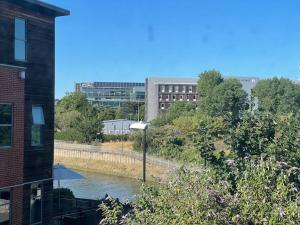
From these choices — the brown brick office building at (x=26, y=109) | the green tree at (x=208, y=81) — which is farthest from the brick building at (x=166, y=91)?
the brown brick office building at (x=26, y=109)

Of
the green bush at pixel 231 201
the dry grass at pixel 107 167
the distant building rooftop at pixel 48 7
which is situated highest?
the distant building rooftop at pixel 48 7

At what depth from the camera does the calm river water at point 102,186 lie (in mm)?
41219

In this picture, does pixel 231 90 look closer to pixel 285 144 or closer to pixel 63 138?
pixel 63 138

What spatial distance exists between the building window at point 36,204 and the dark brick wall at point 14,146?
786mm

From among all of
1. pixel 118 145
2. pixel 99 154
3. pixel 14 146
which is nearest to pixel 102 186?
pixel 99 154

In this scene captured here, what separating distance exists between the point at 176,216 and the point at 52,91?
43.3 ft

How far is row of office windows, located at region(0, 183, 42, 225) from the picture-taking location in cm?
1544

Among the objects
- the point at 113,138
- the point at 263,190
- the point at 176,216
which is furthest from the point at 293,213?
the point at 113,138

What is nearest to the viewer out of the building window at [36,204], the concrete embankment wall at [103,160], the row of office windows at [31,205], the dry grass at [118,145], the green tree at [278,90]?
the row of office windows at [31,205]

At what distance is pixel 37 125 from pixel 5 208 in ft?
10.3

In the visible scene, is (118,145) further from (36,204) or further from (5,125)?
(5,125)

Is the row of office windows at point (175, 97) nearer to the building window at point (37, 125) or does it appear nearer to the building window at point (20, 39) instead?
the building window at point (37, 125)

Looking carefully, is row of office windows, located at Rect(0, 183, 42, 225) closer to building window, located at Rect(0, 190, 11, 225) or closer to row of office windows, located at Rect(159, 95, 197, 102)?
building window, located at Rect(0, 190, 11, 225)

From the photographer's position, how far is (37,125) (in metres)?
17.6
